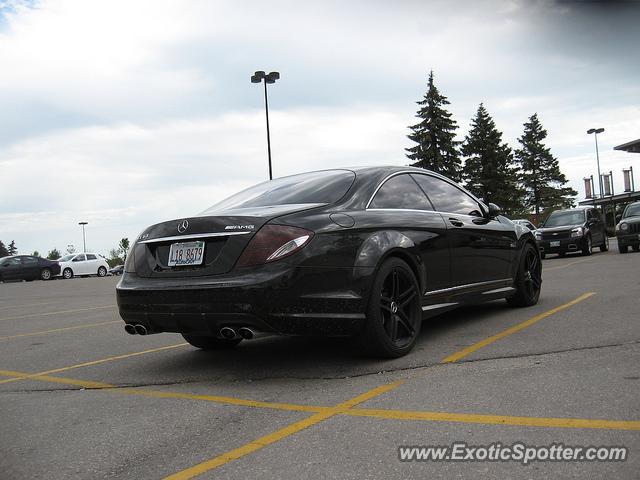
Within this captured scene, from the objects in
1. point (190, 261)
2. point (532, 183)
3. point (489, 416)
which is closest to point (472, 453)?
point (489, 416)

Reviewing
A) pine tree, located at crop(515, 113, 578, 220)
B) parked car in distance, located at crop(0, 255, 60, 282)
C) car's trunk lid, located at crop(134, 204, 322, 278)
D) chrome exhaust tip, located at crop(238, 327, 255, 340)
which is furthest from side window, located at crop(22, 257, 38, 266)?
pine tree, located at crop(515, 113, 578, 220)

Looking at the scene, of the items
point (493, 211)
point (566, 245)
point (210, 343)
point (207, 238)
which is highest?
point (493, 211)

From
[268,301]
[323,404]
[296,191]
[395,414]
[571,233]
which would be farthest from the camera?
[571,233]

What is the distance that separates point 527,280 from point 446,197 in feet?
6.30

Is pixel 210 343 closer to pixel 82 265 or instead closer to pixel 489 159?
pixel 82 265

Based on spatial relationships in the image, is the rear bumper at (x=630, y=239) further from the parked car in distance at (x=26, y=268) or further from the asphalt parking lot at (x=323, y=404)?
the parked car in distance at (x=26, y=268)

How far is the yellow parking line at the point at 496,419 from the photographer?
3021 millimetres

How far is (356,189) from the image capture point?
16.2 feet

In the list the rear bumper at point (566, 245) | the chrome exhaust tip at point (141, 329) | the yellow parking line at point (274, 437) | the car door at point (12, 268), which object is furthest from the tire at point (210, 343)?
the car door at point (12, 268)

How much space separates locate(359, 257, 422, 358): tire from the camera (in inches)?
177

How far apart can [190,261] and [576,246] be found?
17383 mm

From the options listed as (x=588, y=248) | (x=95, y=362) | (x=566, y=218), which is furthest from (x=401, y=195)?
(x=566, y=218)

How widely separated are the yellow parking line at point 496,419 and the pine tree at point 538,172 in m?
76.0

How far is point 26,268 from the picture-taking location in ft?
114
